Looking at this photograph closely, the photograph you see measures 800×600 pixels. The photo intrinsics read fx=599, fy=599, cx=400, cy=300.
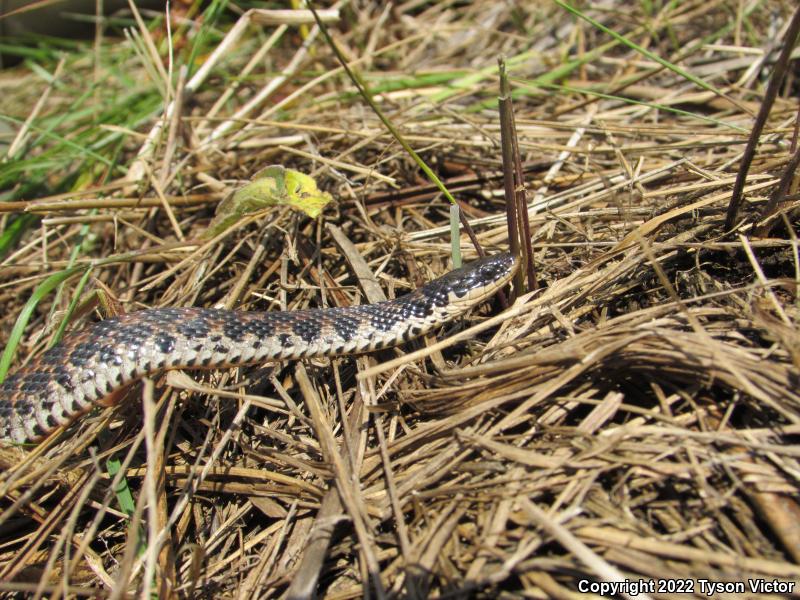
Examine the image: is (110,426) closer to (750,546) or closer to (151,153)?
(151,153)

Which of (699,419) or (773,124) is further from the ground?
(773,124)

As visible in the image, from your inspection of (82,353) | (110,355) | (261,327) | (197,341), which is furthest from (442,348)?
(82,353)

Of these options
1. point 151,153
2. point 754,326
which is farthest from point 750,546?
point 151,153

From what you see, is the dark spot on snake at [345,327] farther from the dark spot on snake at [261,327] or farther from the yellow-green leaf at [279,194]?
the yellow-green leaf at [279,194]

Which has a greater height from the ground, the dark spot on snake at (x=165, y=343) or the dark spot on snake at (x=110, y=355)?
the dark spot on snake at (x=165, y=343)

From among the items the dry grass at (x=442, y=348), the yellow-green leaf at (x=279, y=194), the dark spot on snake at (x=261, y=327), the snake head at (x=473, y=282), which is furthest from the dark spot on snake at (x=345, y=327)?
the yellow-green leaf at (x=279, y=194)

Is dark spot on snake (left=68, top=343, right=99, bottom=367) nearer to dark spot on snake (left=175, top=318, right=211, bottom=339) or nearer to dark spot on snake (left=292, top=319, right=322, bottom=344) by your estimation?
dark spot on snake (left=175, top=318, right=211, bottom=339)

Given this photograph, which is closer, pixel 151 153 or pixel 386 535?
pixel 386 535

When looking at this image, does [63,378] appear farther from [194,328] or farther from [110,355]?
[194,328]
